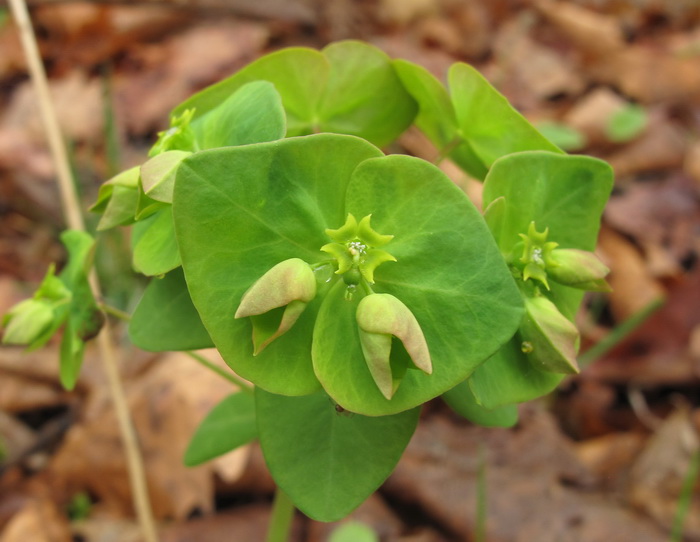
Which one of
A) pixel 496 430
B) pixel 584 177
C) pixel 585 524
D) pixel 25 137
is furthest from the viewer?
pixel 25 137

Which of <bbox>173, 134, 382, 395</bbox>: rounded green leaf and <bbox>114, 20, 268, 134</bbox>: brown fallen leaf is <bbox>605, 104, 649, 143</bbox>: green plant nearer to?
<bbox>114, 20, 268, 134</bbox>: brown fallen leaf

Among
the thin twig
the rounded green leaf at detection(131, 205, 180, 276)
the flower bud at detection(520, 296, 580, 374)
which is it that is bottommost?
the thin twig

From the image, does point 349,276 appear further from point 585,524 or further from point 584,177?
point 585,524

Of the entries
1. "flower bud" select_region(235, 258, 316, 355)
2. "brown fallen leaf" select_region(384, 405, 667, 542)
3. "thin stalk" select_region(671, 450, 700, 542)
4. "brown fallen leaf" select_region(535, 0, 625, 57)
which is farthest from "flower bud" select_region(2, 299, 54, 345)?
"brown fallen leaf" select_region(535, 0, 625, 57)

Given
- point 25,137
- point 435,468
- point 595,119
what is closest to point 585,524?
point 435,468

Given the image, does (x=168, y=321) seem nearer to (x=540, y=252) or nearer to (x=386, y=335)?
(x=386, y=335)

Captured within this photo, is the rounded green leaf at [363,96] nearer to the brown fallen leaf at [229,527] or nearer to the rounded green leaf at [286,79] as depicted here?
the rounded green leaf at [286,79]
